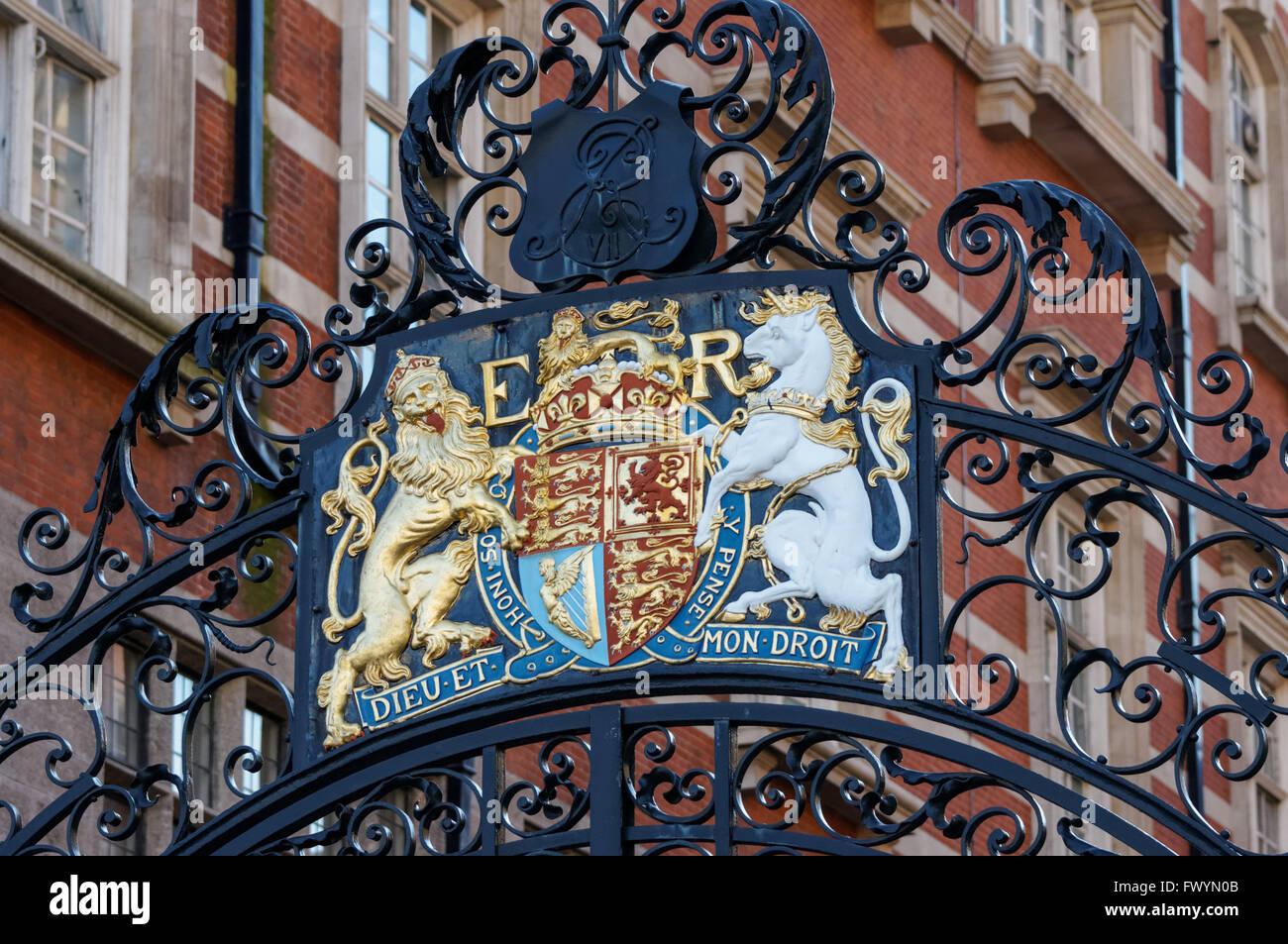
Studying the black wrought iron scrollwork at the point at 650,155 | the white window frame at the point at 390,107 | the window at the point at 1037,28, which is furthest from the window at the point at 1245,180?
the black wrought iron scrollwork at the point at 650,155

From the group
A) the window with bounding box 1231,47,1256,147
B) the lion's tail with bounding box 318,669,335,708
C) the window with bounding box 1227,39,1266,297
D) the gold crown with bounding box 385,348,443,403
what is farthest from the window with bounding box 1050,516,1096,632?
the lion's tail with bounding box 318,669,335,708

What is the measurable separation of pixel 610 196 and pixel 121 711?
189 inches

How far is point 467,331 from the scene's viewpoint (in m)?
11.6

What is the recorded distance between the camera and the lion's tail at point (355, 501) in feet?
38.0

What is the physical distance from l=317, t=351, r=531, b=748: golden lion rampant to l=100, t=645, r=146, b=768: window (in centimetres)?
385

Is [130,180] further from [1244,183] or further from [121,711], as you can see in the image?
[1244,183]

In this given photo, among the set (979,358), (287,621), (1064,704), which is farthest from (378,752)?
(979,358)

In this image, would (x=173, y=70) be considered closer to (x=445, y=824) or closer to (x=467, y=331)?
(x=467, y=331)

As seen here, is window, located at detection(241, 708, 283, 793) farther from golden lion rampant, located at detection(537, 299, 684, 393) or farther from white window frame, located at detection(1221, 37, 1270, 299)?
white window frame, located at detection(1221, 37, 1270, 299)

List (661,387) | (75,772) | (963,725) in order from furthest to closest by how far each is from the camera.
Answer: (75,772) → (661,387) → (963,725)

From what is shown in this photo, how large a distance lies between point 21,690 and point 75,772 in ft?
11.9

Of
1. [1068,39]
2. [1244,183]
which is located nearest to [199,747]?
[1068,39]

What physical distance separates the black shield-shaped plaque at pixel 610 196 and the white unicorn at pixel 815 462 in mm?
442

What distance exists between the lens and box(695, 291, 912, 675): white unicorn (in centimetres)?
1089
